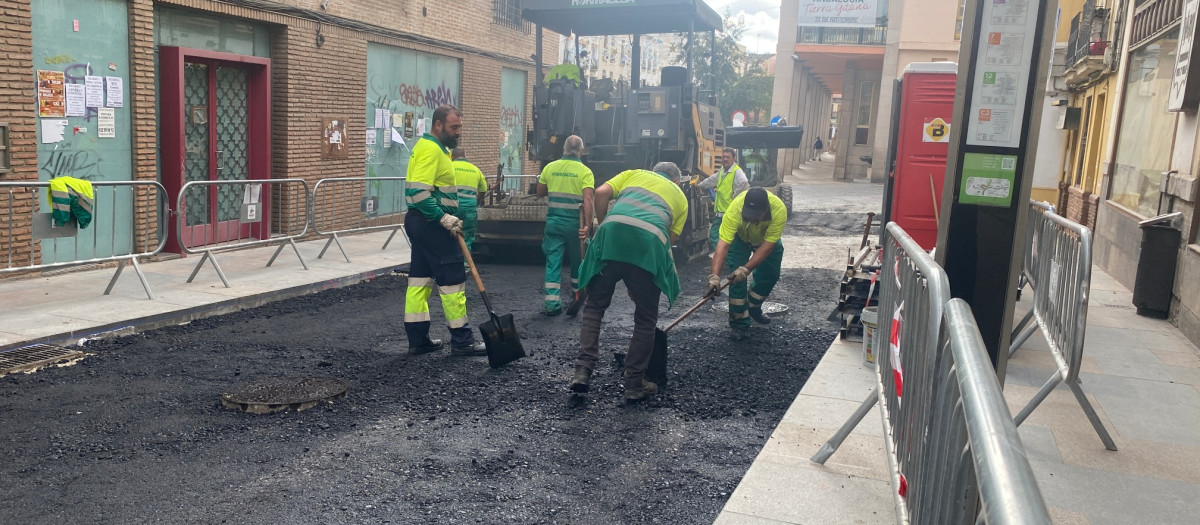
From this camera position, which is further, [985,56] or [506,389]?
[506,389]

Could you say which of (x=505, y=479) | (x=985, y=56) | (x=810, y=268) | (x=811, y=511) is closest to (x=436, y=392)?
(x=505, y=479)

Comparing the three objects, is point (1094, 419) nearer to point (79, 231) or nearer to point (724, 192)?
point (724, 192)

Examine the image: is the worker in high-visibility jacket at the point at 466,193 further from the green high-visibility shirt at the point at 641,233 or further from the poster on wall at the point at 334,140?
the poster on wall at the point at 334,140

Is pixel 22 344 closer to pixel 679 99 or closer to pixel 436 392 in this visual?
pixel 436 392

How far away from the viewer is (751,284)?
8.75 metres

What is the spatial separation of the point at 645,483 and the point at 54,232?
5.67m

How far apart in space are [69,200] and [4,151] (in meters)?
1.89

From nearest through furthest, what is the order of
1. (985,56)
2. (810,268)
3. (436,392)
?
1. (985,56)
2. (436,392)
3. (810,268)

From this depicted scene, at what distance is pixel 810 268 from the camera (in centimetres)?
1223

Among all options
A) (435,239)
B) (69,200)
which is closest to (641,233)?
(435,239)

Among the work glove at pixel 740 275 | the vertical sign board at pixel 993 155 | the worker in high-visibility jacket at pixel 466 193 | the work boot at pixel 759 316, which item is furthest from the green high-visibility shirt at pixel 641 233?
the worker in high-visibility jacket at pixel 466 193

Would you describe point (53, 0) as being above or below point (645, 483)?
above

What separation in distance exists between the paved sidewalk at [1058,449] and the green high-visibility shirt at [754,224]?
1.07 metres

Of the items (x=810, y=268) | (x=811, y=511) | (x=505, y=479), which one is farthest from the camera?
(x=810, y=268)
